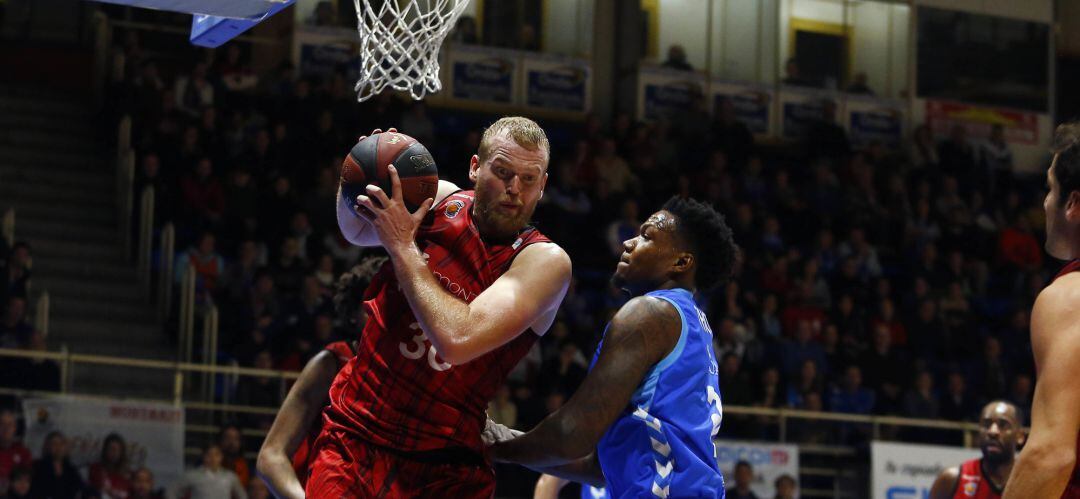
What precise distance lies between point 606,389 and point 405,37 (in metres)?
1.90

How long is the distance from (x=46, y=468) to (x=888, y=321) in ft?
30.2

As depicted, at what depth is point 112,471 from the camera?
10305mm

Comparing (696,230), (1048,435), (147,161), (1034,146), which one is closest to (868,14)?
(1034,146)

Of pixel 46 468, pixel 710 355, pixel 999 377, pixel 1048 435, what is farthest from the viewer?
pixel 999 377

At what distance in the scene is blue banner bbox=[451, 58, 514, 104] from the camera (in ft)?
61.7

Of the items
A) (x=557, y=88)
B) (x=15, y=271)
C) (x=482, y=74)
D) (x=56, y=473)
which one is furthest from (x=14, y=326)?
(x=557, y=88)

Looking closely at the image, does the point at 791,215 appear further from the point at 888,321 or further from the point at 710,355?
the point at 710,355

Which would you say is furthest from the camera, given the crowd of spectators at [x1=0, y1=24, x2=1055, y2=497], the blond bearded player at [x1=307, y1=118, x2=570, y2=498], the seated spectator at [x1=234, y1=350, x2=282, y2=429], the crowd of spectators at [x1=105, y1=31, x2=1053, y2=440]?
the crowd of spectators at [x1=105, y1=31, x2=1053, y2=440]

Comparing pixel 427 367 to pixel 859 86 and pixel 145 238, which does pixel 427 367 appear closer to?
pixel 145 238

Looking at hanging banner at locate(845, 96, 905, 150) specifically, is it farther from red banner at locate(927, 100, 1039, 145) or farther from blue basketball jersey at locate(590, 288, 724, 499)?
blue basketball jersey at locate(590, 288, 724, 499)

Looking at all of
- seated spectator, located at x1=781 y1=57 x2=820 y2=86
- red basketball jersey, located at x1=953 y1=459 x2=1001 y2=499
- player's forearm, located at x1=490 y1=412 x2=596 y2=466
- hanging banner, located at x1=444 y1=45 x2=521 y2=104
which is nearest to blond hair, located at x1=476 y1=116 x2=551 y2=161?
player's forearm, located at x1=490 y1=412 x2=596 y2=466

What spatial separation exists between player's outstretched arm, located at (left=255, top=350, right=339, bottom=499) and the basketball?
112 cm

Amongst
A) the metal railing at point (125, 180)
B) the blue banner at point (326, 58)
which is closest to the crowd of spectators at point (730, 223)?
the metal railing at point (125, 180)

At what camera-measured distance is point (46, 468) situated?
33.0 ft
